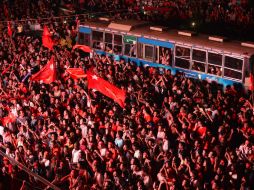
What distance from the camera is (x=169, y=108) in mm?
14055

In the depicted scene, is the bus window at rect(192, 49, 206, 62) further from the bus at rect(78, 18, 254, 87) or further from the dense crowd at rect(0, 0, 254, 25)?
the dense crowd at rect(0, 0, 254, 25)

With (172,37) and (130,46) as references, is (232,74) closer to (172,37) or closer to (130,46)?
(172,37)

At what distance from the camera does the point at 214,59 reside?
1806cm

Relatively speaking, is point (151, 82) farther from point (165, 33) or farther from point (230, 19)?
point (230, 19)

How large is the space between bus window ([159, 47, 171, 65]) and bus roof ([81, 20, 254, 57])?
0.43 metres

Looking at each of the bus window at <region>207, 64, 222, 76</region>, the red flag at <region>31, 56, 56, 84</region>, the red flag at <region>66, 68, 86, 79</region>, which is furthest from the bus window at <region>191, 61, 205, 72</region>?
the red flag at <region>31, 56, 56, 84</region>

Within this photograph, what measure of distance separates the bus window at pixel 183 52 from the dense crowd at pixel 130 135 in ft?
3.19

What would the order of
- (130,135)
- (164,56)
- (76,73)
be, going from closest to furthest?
1. (130,135)
2. (76,73)
3. (164,56)

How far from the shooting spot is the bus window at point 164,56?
64.2 feet

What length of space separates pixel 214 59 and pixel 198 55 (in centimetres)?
74

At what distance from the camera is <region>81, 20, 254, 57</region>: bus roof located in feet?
57.9

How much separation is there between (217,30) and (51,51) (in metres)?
10.0

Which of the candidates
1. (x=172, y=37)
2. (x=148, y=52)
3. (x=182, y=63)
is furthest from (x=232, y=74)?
(x=148, y=52)

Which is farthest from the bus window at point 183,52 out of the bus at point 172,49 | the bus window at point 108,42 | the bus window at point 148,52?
the bus window at point 108,42
